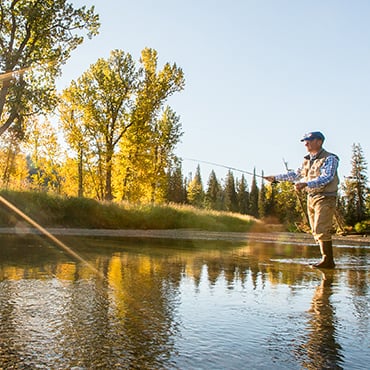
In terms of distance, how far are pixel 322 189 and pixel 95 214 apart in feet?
53.8

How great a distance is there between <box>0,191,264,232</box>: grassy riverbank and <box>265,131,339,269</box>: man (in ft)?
44.3

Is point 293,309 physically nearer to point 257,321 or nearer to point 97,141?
point 257,321

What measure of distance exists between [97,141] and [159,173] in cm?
567

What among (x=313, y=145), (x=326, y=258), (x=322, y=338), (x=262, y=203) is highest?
(x=262, y=203)

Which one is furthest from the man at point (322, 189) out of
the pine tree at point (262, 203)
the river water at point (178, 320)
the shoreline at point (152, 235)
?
the pine tree at point (262, 203)

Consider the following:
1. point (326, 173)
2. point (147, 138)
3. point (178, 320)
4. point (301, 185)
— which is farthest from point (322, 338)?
point (147, 138)

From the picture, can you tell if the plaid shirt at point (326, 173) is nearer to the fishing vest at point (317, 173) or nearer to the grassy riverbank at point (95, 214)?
the fishing vest at point (317, 173)

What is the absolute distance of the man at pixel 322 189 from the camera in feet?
22.7

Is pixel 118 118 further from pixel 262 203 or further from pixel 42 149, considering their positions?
pixel 262 203

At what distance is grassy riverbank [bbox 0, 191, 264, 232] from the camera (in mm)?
19641

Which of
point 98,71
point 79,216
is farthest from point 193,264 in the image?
point 98,71

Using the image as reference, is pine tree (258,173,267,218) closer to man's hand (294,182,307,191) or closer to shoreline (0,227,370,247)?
shoreline (0,227,370,247)

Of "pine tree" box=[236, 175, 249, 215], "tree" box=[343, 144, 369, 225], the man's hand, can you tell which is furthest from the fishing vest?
"pine tree" box=[236, 175, 249, 215]

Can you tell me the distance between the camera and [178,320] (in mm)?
3086
